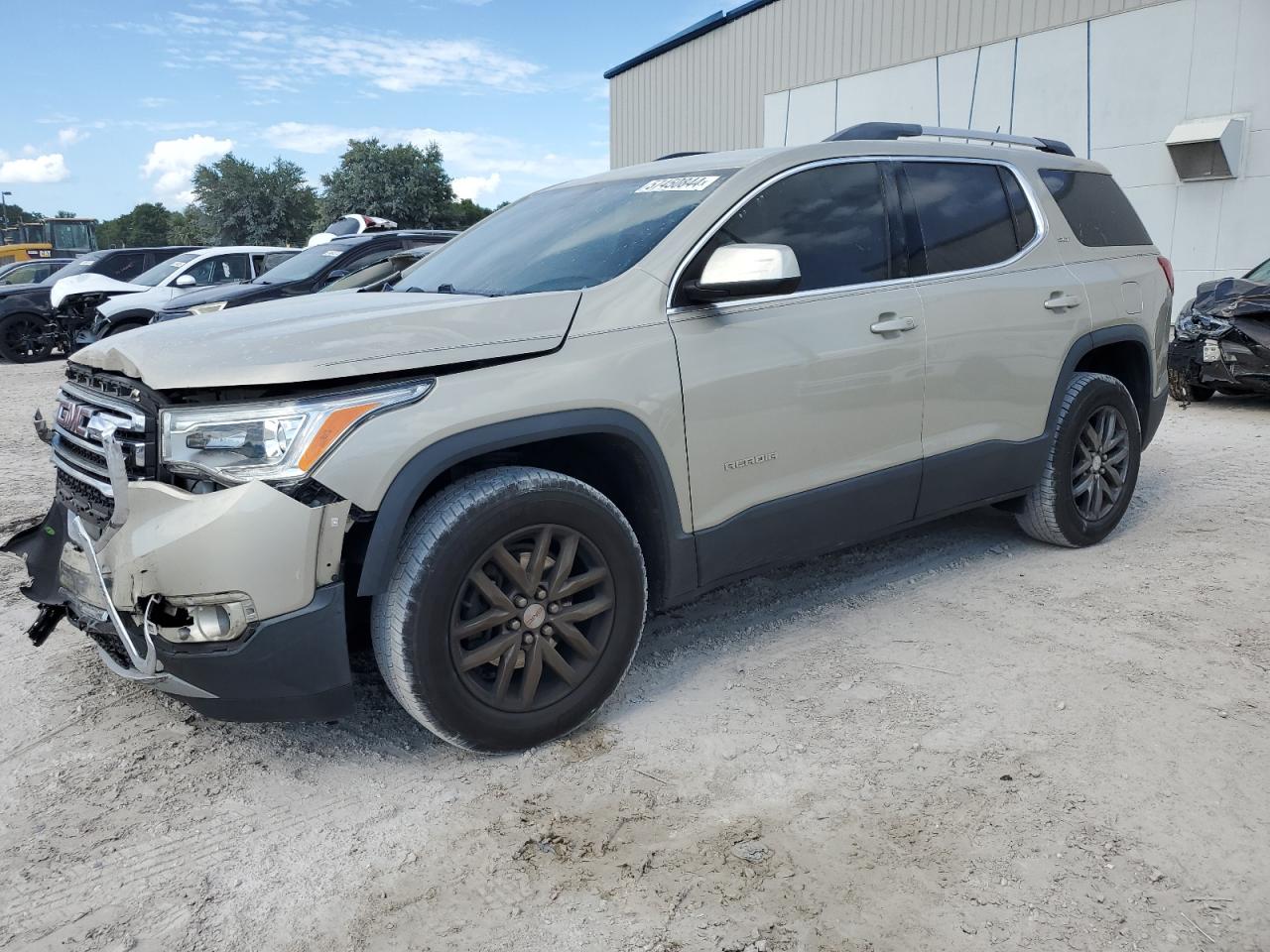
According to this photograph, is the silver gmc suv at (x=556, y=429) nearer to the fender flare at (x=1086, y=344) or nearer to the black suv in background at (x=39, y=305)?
the fender flare at (x=1086, y=344)

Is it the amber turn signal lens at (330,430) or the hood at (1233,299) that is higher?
the hood at (1233,299)

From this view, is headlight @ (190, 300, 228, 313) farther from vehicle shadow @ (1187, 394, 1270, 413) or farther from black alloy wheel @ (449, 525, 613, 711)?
vehicle shadow @ (1187, 394, 1270, 413)

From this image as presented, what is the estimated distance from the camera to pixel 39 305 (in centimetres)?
1452

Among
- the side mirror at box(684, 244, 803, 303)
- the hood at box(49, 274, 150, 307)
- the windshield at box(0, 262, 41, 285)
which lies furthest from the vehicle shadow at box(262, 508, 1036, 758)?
the windshield at box(0, 262, 41, 285)

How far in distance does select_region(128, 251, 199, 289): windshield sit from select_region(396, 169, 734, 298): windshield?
A: 11.1m

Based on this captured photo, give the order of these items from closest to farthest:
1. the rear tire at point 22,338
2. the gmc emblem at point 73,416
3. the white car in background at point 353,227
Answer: the gmc emblem at point 73,416 → the white car in background at point 353,227 → the rear tire at point 22,338

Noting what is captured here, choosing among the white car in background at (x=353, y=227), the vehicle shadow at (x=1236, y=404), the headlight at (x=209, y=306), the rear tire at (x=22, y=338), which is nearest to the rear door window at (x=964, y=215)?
the vehicle shadow at (x=1236, y=404)

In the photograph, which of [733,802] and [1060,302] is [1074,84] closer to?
[1060,302]

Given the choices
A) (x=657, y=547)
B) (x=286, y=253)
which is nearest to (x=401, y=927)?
(x=657, y=547)

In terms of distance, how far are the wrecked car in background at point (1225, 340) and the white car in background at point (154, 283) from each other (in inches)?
404

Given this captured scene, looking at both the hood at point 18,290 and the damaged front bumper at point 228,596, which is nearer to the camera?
the damaged front bumper at point 228,596

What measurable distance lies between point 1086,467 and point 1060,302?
33.1 inches

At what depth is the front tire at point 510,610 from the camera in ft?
8.52

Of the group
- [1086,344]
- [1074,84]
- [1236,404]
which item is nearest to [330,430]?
[1086,344]
